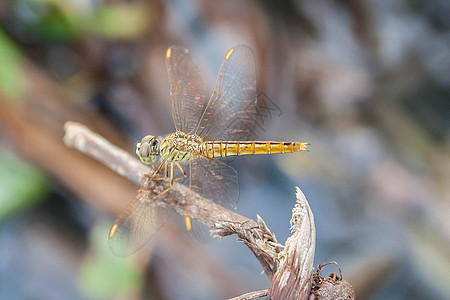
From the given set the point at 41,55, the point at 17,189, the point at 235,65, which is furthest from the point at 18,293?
the point at 235,65

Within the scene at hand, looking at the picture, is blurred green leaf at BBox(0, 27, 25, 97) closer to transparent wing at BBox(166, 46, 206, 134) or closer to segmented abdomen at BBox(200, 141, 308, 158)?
transparent wing at BBox(166, 46, 206, 134)

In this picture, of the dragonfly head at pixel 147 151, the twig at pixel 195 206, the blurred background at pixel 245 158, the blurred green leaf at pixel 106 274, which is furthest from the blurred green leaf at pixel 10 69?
the dragonfly head at pixel 147 151

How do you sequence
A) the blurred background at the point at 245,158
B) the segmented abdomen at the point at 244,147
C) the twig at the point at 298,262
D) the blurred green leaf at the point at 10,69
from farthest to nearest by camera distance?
the blurred green leaf at the point at 10,69, the blurred background at the point at 245,158, the segmented abdomen at the point at 244,147, the twig at the point at 298,262

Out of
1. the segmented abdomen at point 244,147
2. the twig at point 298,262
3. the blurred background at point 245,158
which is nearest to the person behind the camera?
the twig at point 298,262

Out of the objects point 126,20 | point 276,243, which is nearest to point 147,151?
point 276,243

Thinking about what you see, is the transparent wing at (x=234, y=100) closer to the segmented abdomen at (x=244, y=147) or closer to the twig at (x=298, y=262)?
the segmented abdomen at (x=244, y=147)

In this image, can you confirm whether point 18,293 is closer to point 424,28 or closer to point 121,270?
point 121,270
